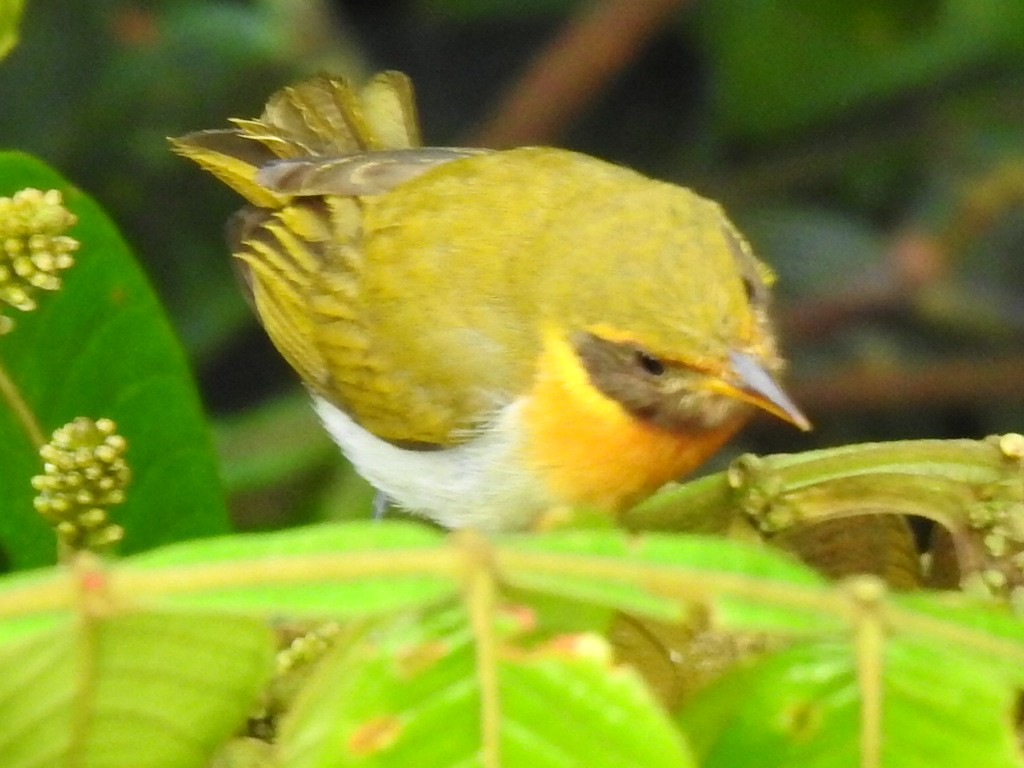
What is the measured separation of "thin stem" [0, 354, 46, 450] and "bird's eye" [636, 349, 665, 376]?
0.51 m

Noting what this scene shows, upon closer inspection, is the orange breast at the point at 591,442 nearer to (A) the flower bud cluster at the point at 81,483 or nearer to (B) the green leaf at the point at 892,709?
(A) the flower bud cluster at the point at 81,483

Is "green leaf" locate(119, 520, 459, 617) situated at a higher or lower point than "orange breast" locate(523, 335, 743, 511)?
lower

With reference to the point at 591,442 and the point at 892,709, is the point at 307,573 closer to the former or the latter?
the point at 892,709

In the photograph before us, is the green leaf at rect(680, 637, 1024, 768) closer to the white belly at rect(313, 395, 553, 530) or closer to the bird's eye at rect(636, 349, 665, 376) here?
the bird's eye at rect(636, 349, 665, 376)

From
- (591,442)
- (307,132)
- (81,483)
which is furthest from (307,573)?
(307,132)

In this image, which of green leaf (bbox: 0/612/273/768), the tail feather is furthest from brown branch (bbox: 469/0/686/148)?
green leaf (bbox: 0/612/273/768)

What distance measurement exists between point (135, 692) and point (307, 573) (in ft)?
0.42

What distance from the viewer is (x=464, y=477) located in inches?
50.9

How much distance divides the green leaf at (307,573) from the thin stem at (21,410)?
1.52 ft

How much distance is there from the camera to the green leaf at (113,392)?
32.8 inches

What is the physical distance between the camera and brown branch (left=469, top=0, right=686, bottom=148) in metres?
1.93

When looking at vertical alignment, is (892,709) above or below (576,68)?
below

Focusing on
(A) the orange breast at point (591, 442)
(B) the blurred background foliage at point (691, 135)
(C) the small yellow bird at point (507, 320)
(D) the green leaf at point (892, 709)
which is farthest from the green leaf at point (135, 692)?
(B) the blurred background foliage at point (691, 135)

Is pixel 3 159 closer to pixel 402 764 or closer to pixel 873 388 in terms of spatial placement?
pixel 402 764
